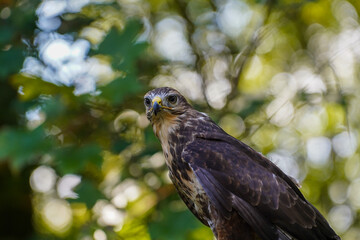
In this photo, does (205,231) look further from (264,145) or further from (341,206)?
(341,206)

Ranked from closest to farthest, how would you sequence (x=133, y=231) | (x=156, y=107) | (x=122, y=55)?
(x=156, y=107) < (x=122, y=55) < (x=133, y=231)

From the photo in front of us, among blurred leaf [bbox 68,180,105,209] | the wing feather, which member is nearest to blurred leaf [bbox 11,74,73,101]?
blurred leaf [bbox 68,180,105,209]

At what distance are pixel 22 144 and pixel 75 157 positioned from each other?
47cm

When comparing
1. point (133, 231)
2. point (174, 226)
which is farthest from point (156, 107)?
point (133, 231)

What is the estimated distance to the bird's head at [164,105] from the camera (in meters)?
3.90

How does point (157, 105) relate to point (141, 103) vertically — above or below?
Answer: above

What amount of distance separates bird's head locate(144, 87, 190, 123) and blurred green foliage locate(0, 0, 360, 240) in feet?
1.16

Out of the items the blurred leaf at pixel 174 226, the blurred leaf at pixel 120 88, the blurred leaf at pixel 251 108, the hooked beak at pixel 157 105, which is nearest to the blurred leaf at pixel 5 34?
the blurred leaf at pixel 120 88

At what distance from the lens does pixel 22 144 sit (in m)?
4.24

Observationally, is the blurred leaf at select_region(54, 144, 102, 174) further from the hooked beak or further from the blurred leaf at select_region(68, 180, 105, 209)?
the hooked beak

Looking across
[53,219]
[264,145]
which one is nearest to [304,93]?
[264,145]

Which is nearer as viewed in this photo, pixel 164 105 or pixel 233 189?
pixel 233 189

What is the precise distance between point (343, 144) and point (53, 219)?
15.9 ft

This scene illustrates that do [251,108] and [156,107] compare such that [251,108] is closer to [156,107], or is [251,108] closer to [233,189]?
[156,107]
